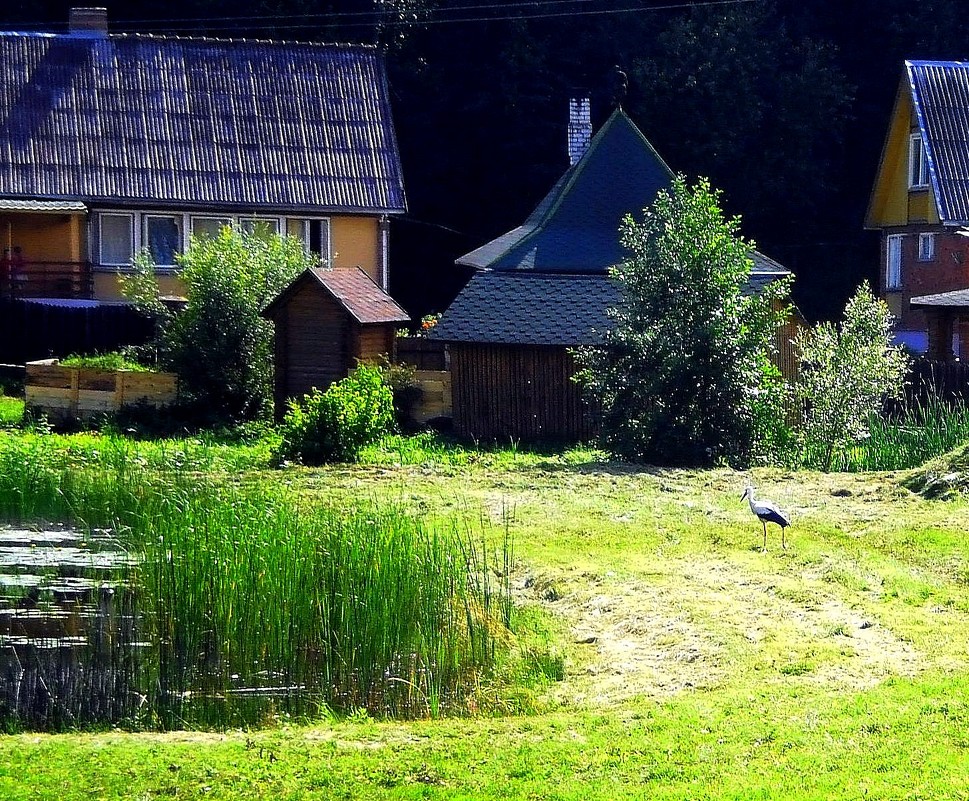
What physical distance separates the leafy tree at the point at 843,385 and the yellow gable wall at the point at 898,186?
1864 centimetres

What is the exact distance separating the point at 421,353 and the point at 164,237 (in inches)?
378

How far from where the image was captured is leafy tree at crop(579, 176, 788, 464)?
1925 centimetres

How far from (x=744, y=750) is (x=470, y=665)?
2.75 metres

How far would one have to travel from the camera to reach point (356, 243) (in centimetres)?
3597

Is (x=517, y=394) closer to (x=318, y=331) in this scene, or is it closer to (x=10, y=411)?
(x=318, y=331)

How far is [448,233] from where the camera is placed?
46625 mm

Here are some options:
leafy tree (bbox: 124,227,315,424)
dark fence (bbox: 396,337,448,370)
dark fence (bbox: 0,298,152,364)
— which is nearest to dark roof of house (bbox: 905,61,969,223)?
dark fence (bbox: 396,337,448,370)

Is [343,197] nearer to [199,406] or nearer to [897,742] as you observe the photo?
[199,406]

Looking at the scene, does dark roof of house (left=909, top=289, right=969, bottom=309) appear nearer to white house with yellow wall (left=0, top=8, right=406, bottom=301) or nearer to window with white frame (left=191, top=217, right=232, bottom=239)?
white house with yellow wall (left=0, top=8, right=406, bottom=301)

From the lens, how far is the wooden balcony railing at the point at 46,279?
32281mm

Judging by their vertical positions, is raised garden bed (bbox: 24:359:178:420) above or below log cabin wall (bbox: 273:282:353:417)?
below

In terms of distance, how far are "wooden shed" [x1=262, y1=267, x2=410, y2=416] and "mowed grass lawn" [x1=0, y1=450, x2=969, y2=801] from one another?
8.77m

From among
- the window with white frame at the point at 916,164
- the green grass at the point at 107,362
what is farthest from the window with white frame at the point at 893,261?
the green grass at the point at 107,362

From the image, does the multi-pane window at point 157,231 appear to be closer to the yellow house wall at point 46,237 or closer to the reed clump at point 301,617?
the yellow house wall at point 46,237
